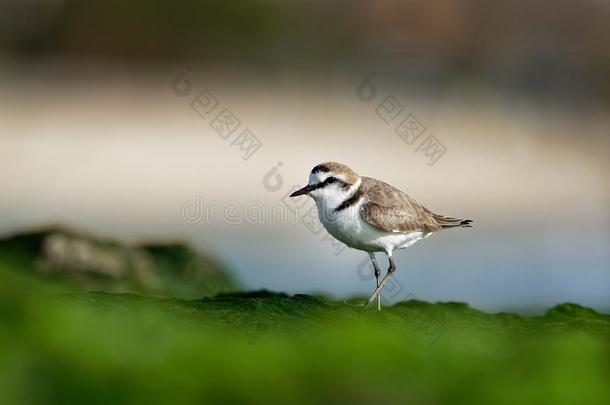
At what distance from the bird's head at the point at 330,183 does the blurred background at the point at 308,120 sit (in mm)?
7494

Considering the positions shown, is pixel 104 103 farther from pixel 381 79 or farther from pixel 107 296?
pixel 107 296

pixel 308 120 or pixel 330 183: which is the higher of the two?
pixel 308 120

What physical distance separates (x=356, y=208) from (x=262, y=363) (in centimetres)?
372

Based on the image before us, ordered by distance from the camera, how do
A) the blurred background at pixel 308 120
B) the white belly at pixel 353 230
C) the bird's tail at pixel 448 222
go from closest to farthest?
1. the white belly at pixel 353 230
2. the bird's tail at pixel 448 222
3. the blurred background at pixel 308 120

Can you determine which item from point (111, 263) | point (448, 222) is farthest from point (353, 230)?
point (111, 263)

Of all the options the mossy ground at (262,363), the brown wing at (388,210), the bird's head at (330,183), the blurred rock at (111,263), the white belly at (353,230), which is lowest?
the mossy ground at (262,363)

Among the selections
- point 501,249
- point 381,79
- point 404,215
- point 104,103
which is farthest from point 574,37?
point 404,215

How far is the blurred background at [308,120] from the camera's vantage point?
15188 millimetres

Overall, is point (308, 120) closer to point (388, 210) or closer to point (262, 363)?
point (388, 210)

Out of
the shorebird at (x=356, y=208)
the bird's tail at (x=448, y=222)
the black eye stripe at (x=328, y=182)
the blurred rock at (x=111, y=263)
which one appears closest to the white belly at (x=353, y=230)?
the shorebird at (x=356, y=208)

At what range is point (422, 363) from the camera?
4.97 ft

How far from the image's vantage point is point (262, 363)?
4.73 ft

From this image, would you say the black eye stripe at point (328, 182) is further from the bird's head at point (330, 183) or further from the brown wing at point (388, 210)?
the brown wing at point (388, 210)

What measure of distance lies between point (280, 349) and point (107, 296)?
0.70 metres
